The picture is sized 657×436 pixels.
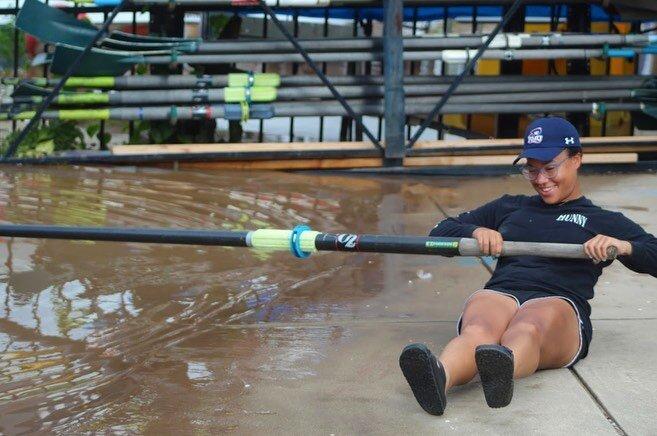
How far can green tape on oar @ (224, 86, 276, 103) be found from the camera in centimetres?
838

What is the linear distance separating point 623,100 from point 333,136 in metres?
5.40

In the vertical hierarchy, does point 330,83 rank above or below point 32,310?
above

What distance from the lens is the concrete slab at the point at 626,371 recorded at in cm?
354

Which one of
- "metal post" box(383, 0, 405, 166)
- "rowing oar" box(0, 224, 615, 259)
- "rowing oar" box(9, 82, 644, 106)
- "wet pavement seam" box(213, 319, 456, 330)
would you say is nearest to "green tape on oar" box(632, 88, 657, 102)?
"rowing oar" box(9, 82, 644, 106)

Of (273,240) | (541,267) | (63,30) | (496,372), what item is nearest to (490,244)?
(541,267)

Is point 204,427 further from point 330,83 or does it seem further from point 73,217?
point 330,83

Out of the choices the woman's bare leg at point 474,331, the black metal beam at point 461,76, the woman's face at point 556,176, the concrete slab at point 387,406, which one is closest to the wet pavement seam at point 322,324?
the concrete slab at point 387,406

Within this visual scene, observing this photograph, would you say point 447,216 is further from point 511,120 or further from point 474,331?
point 511,120

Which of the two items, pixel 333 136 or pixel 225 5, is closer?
pixel 225 5

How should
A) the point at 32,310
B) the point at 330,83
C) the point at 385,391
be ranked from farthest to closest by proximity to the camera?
the point at 330,83 < the point at 32,310 < the point at 385,391

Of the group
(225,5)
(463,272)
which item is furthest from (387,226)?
(225,5)

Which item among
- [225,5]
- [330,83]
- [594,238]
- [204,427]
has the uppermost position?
[225,5]

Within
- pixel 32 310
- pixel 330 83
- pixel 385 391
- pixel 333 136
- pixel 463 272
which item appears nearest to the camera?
pixel 385 391

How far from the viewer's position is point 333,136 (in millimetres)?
13867
